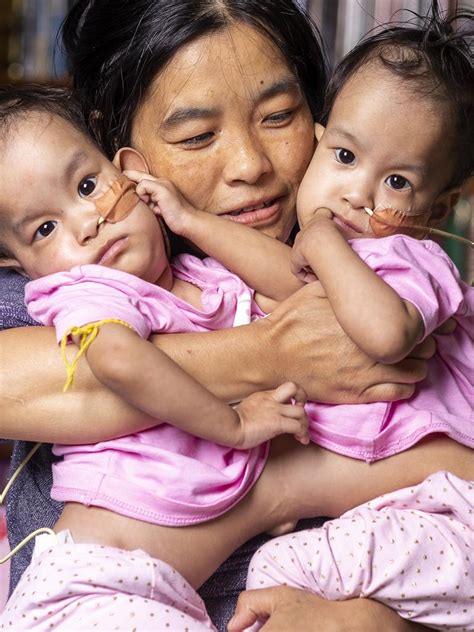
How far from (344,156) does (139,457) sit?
23.2 inches

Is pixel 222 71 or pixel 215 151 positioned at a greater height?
pixel 222 71

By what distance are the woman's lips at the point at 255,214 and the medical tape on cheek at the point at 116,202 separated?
0.25m

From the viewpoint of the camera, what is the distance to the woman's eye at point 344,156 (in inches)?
A: 68.6

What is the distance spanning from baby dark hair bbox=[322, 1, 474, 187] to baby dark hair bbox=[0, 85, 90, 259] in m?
0.46

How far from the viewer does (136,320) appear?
1.55 m

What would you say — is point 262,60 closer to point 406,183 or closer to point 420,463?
point 406,183

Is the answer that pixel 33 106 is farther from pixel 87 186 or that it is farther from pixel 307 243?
pixel 307 243

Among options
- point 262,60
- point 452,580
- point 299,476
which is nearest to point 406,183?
point 262,60

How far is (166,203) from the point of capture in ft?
5.84

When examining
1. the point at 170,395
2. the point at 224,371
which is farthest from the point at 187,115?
the point at 170,395

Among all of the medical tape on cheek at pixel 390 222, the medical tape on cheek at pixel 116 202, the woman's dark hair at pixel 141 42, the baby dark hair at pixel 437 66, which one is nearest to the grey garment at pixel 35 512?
the medical tape on cheek at pixel 116 202

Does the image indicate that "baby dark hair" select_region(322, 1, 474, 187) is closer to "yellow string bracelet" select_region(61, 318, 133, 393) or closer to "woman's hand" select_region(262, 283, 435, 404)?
"woman's hand" select_region(262, 283, 435, 404)

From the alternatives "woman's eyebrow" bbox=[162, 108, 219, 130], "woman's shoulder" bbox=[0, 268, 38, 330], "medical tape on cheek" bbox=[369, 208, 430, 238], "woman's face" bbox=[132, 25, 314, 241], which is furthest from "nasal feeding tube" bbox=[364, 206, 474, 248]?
"woman's shoulder" bbox=[0, 268, 38, 330]

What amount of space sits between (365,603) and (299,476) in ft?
0.69
